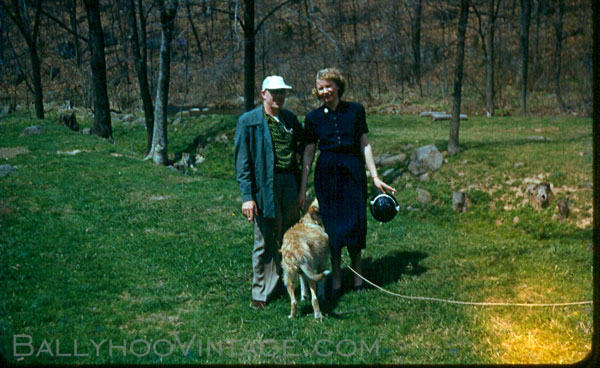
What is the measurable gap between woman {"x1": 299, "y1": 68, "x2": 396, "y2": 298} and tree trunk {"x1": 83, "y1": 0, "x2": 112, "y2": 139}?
2088 centimetres

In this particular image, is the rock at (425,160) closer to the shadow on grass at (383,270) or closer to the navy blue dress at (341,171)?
the shadow on grass at (383,270)

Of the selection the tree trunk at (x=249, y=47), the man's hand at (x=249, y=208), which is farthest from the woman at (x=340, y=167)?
the tree trunk at (x=249, y=47)

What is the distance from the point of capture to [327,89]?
230 inches

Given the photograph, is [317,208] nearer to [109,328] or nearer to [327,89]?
[327,89]

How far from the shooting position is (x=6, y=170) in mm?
14938

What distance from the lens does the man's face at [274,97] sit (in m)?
5.63

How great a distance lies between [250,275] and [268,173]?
7.24 ft

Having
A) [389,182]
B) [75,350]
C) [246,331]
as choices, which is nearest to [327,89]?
[246,331]

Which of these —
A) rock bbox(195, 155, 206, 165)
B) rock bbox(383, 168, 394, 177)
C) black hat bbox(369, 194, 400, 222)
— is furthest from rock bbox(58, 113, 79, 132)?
black hat bbox(369, 194, 400, 222)

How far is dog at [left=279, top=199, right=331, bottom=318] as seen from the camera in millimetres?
5535

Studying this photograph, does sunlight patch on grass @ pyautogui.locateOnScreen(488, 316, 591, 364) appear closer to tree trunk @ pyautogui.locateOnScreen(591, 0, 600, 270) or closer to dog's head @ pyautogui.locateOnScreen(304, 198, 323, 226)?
tree trunk @ pyautogui.locateOnScreen(591, 0, 600, 270)

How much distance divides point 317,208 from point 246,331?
1839 millimetres

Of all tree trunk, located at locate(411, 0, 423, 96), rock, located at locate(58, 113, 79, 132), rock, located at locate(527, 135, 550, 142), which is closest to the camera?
rock, located at locate(527, 135, 550, 142)

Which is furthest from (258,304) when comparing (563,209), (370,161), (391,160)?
(391,160)
